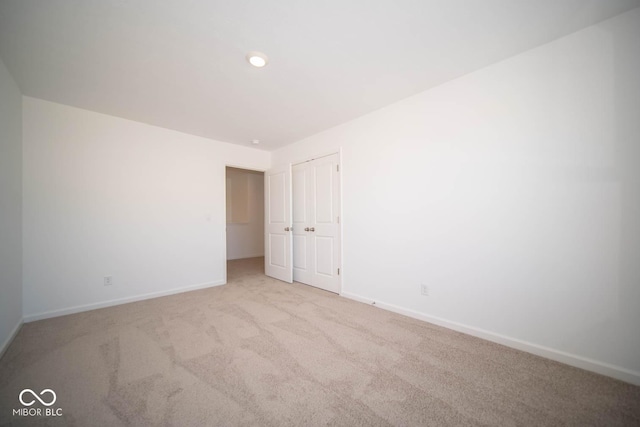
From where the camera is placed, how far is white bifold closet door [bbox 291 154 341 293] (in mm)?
3744

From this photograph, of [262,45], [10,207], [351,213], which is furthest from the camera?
[351,213]

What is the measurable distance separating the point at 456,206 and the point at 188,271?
13.1ft

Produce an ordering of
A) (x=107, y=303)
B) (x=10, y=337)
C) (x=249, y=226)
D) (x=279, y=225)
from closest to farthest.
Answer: (x=10, y=337) < (x=107, y=303) < (x=279, y=225) < (x=249, y=226)

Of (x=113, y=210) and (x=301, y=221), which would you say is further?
(x=301, y=221)

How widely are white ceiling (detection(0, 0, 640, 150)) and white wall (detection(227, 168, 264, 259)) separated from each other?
14.3 ft

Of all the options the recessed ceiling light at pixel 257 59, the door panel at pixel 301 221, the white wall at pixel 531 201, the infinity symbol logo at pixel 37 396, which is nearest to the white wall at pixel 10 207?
the infinity symbol logo at pixel 37 396

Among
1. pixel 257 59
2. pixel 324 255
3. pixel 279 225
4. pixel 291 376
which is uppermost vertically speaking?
pixel 257 59

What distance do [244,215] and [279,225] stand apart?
3039 millimetres

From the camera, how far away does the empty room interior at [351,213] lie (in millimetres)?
1598

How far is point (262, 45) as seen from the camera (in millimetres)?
1957

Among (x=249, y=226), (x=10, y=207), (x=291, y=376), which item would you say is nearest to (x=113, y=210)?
(x=10, y=207)

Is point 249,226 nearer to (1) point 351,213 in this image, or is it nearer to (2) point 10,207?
(1) point 351,213

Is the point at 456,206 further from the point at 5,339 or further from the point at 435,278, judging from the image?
the point at 5,339
